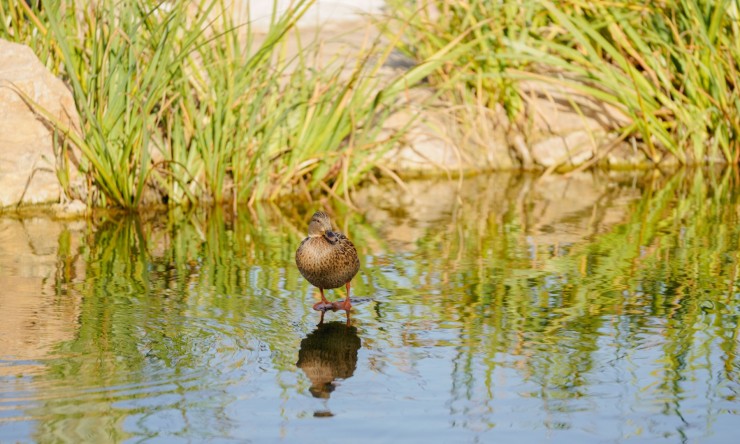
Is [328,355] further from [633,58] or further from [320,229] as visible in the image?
[633,58]

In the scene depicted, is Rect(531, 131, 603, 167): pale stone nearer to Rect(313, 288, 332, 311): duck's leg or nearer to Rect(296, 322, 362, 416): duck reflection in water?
Rect(313, 288, 332, 311): duck's leg

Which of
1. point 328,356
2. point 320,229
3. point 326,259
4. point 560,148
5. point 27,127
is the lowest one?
point 328,356

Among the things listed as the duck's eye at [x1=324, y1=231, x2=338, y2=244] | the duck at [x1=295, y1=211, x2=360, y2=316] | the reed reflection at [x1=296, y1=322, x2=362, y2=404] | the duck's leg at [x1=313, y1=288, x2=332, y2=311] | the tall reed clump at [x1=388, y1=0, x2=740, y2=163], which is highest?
the tall reed clump at [x1=388, y1=0, x2=740, y2=163]

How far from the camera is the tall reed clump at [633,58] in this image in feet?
30.8

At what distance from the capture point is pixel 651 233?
7.13 meters

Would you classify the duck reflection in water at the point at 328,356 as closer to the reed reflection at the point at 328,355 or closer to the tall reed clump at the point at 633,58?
the reed reflection at the point at 328,355

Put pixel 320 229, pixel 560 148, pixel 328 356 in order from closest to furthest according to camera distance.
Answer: pixel 328 356, pixel 320 229, pixel 560 148

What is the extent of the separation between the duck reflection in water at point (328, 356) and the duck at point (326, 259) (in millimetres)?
202

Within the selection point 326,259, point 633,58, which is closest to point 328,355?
point 326,259

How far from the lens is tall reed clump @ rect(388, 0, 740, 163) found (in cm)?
938

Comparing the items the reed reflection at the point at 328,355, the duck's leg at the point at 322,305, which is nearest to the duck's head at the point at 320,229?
the duck's leg at the point at 322,305

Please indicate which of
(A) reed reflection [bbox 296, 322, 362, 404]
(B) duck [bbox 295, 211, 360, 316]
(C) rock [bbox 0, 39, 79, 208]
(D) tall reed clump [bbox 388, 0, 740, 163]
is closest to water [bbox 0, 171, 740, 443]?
(A) reed reflection [bbox 296, 322, 362, 404]

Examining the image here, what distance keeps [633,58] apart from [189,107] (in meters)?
4.21

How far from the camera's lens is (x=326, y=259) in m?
5.02
